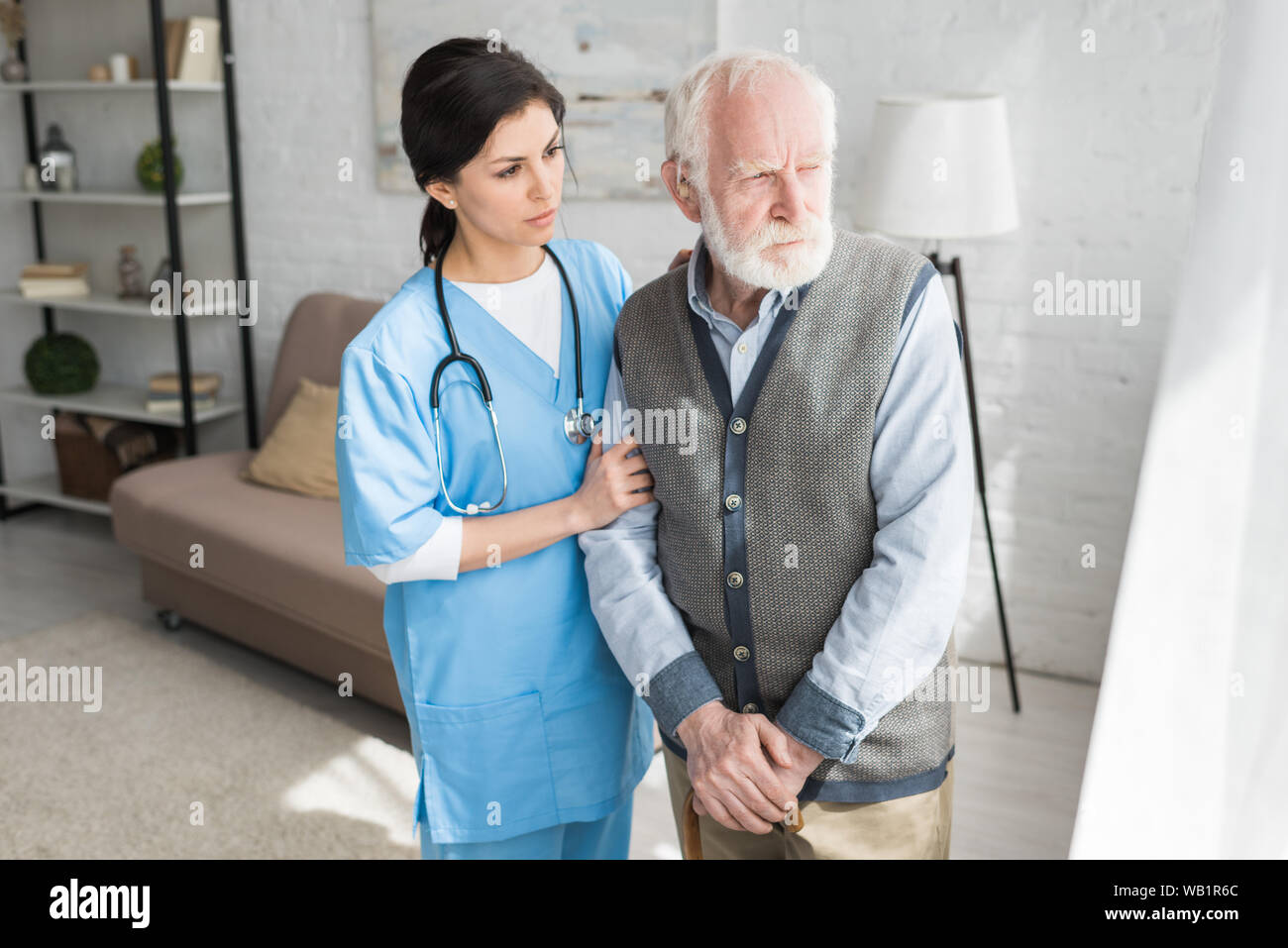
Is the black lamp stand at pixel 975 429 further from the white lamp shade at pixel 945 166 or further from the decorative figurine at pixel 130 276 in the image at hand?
the decorative figurine at pixel 130 276

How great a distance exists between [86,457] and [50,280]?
2.31ft

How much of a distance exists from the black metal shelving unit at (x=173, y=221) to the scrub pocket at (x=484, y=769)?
Result: 9.66 feet

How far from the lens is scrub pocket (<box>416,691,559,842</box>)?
141 centimetres

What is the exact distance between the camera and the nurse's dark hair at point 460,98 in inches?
48.7

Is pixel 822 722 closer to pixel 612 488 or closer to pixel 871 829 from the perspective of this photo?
pixel 871 829

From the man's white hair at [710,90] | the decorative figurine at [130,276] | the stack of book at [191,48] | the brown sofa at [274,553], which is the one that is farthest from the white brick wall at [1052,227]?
the decorative figurine at [130,276]

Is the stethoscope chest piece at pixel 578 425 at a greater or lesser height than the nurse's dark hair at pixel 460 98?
lesser

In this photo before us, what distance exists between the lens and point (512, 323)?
1.39m

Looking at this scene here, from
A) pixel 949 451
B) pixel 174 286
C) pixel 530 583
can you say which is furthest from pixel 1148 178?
pixel 174 286

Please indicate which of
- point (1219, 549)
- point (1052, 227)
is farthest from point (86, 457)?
point (1219, 549)

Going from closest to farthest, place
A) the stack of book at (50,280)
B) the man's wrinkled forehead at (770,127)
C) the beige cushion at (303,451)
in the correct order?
the man's wrinkled forehead at (770,127) → the beige cushion at (303,451) → the stack of book at (50,280)

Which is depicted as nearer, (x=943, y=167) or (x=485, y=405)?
(x=485, y=405)

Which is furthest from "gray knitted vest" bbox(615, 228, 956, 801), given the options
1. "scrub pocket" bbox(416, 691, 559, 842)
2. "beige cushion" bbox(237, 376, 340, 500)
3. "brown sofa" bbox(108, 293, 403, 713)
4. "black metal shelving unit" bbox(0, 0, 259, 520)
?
"black metal shelving unit" bbox(0, 0, 259, 520)
